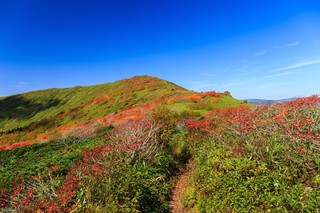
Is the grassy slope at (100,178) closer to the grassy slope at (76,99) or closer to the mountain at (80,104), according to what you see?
the mountain at (80,104)

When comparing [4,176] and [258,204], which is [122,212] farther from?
[4,176]

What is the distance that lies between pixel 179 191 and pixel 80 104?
5243 cm

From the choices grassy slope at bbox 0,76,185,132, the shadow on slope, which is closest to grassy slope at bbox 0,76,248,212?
grassy slope at bbox 0,76,185,132

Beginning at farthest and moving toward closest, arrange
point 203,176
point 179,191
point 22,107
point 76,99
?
point 22,107 < point 76,99 < point 179,191 < point 203,176

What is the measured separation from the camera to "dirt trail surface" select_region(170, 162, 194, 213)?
942cm

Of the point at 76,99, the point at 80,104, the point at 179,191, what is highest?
the point at 76,99

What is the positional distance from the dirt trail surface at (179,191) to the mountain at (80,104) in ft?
44.6

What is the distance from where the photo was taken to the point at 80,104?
58.5m

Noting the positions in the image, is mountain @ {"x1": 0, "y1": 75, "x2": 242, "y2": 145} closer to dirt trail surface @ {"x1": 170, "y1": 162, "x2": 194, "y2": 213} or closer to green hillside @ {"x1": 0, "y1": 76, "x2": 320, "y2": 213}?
dirt trail surface @ {"x1": 170, "y1": 162, "x2": 194, "y2": 213}

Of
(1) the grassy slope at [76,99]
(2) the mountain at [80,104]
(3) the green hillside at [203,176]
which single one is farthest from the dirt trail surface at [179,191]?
(1) the grassy slope at [76,99]

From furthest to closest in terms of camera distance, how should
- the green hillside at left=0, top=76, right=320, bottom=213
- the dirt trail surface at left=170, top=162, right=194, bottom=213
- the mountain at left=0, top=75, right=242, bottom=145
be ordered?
the mountain at left=0, top=75, right=242, bottom=145, the dirt trail surface at left=170, top=162, right=194, bottom=213, the green hillside at left=0, top=76, right=320, bottom=213

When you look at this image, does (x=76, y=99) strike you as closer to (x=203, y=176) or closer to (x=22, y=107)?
(x=22, y=107)

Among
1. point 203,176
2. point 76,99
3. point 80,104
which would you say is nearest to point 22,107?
point 76,99

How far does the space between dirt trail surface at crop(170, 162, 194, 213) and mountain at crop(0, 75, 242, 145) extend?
44.6ft
